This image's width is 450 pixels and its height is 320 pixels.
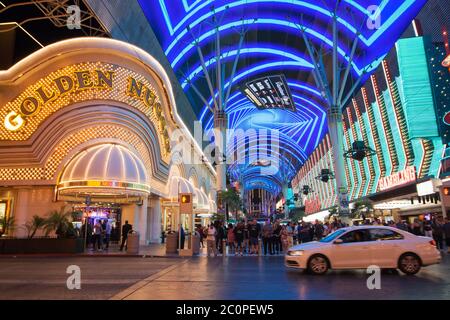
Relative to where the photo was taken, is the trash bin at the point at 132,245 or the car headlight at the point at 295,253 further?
the trash bin at the point at 132,245

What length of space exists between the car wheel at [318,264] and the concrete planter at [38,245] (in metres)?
12.4

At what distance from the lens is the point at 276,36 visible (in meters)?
43.8

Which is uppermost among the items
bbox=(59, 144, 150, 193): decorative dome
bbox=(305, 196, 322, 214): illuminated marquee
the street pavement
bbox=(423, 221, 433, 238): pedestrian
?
bbox=(305, 196, 322, 214): illuminated marquee

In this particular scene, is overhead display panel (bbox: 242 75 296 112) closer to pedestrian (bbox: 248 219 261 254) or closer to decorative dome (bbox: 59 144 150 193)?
decorative dome (bbox: 59 144 150 193)

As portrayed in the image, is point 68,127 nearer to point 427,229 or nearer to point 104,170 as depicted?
point 104,170

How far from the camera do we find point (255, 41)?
44.8m

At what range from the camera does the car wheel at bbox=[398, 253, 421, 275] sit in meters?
10.6

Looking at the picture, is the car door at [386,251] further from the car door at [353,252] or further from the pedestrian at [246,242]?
the pedestrian at [246,242]

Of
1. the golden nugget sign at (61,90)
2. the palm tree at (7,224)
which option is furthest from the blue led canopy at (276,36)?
the palm tree at (7,224)

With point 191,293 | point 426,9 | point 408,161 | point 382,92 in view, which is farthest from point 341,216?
point 191,293

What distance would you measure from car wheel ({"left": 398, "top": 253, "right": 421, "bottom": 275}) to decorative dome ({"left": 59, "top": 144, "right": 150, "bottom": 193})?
13.8 metres

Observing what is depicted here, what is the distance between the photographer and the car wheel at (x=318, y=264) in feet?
35.8

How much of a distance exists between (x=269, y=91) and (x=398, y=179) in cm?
1896

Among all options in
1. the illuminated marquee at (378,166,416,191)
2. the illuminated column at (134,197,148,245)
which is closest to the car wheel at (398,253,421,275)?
the illuminated marquee at (378,166,416,191)
